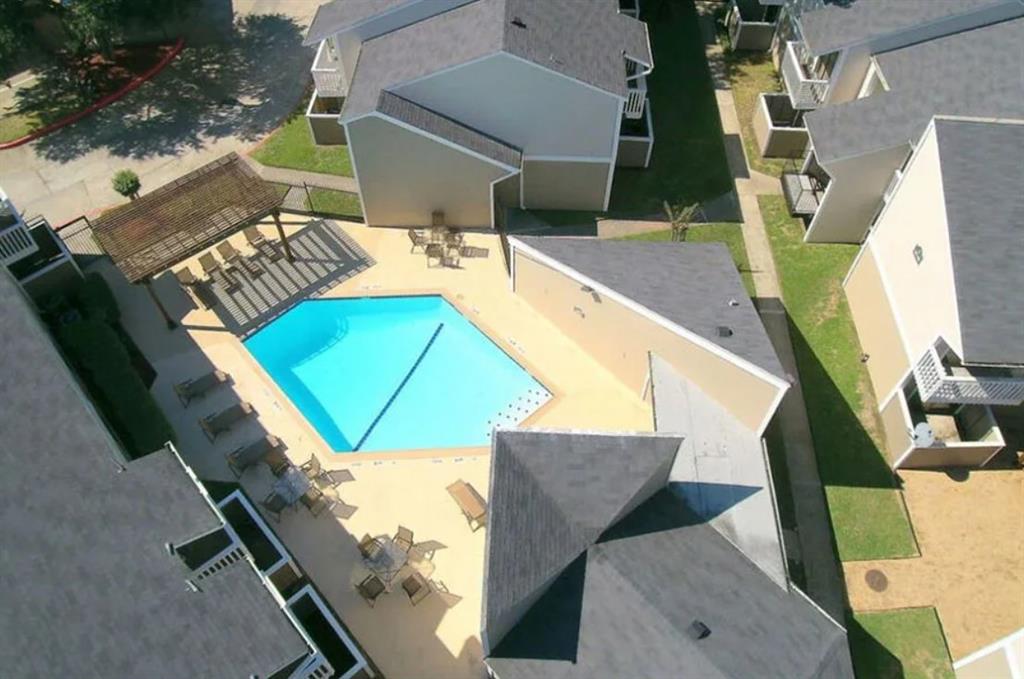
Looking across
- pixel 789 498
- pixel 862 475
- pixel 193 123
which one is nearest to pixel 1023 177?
pixel 862 475

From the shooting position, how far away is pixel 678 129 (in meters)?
34.8

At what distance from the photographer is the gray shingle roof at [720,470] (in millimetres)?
19766

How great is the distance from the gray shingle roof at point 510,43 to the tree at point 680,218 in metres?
5.45

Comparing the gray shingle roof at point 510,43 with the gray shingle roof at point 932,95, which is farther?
the gray shingle roof at point 932,95

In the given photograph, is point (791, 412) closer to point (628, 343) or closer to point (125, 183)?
point (628, 343)

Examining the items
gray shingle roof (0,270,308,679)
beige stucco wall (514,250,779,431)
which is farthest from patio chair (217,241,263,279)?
beige stucco wall (514,250,779,431)

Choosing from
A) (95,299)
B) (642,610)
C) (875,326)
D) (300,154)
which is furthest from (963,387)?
(95,299)

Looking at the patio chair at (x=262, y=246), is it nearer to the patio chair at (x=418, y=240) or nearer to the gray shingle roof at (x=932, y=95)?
the patio chair at (x=418, y=240)

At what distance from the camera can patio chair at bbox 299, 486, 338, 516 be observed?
2309 cm

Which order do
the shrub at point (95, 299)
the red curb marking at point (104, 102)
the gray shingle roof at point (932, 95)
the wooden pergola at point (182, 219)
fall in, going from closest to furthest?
the wooden pergola at point (182, 219) → the shrub at point (95, 299) → the gray shingle roof at point (932, 95) → the red curb marking at point (104, 102)

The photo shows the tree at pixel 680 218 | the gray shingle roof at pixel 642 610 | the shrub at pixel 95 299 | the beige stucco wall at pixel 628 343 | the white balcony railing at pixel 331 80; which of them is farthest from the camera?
the white balcony railing at pixel 331 80

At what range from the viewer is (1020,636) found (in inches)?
696

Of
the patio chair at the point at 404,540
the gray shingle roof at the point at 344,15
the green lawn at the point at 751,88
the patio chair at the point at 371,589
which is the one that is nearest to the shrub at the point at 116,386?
the patio chair at the point at 371,589

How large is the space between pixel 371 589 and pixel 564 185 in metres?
18.1
